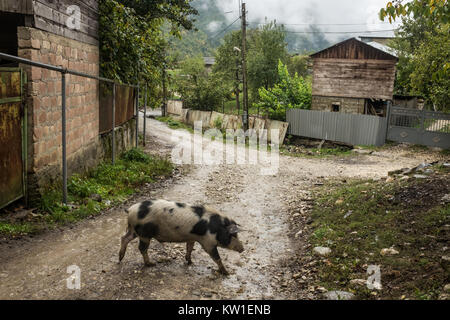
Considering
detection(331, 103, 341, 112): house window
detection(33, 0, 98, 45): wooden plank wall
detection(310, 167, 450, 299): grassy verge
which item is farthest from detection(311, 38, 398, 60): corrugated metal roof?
detection(33, 0, 98, 45): wooden plank wall

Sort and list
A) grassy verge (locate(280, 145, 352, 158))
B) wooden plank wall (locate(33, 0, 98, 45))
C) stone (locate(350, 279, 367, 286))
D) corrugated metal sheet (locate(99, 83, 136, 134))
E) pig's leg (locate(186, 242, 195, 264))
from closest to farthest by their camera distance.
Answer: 1. stone (locate(350, 279, 367, 286))
2. pig's leg (locate(186, 242, 195, 264))
3. wooden plank wall (locate(33, 0, 98, 45))
4. corrugated metal sheet (locate(99, 83, 136, 134))
5. grassy verge (locate(280, 145, 352, 158))

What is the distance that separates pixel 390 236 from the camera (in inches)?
217

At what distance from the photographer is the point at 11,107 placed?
18.6 ft

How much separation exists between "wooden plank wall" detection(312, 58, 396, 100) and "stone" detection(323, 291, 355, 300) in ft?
74.1

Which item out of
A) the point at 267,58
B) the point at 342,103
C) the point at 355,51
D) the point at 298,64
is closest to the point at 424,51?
the point at 355,51

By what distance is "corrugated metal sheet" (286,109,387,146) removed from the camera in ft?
59.7

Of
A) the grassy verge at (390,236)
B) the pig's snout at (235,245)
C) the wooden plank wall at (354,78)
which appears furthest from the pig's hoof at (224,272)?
the wooden plank wall at (354,78)

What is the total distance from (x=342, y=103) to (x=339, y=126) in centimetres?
712

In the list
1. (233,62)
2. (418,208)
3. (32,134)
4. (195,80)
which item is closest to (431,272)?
(418,208)

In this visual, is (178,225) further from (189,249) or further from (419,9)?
(419,9)

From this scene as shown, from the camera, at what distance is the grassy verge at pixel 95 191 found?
19.4 feet

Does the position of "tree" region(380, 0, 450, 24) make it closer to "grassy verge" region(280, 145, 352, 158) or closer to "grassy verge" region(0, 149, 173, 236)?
"grassy verge" region(0, 149, 173, 236)

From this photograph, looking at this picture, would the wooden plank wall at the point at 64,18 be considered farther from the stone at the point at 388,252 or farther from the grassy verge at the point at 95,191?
the stone at the point at 388,252
